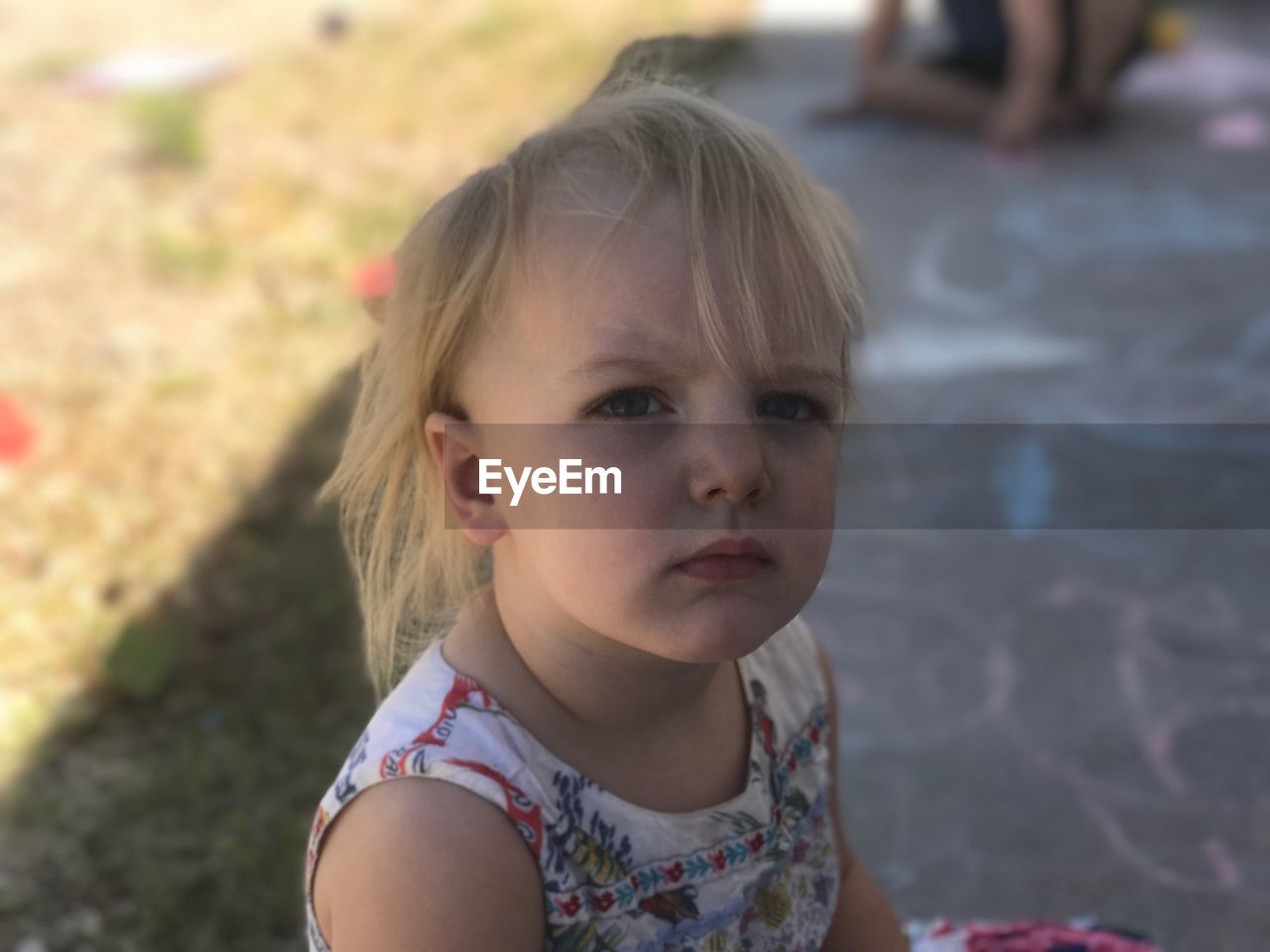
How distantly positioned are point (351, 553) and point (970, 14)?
3231 mm

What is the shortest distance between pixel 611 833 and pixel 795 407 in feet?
1.06

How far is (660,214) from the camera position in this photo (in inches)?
35.7

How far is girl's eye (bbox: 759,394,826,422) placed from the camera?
3.04 feet

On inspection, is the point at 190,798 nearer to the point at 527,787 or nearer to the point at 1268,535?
the point at 527,787

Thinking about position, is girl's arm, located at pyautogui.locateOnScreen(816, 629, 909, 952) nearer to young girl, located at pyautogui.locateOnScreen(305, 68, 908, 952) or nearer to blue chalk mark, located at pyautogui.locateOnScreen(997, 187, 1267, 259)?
young girl, located at pyautogui.locateOnScreen(305, 68, 908, 952)

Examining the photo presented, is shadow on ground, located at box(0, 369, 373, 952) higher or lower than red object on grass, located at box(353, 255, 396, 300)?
lower

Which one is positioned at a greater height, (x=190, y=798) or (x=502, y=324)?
(x=502, y=324)

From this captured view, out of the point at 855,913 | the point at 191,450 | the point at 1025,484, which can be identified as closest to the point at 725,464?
the point at 855,913

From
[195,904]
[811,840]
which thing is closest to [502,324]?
[811,840]

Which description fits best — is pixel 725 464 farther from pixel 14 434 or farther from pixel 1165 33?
pixel 1165 33

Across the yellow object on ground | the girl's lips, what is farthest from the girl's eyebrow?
the yellow object on ground

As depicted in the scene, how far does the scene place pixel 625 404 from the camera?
904 millimetres

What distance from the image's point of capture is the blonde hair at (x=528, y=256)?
0.91 m

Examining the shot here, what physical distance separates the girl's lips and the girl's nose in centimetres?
4
